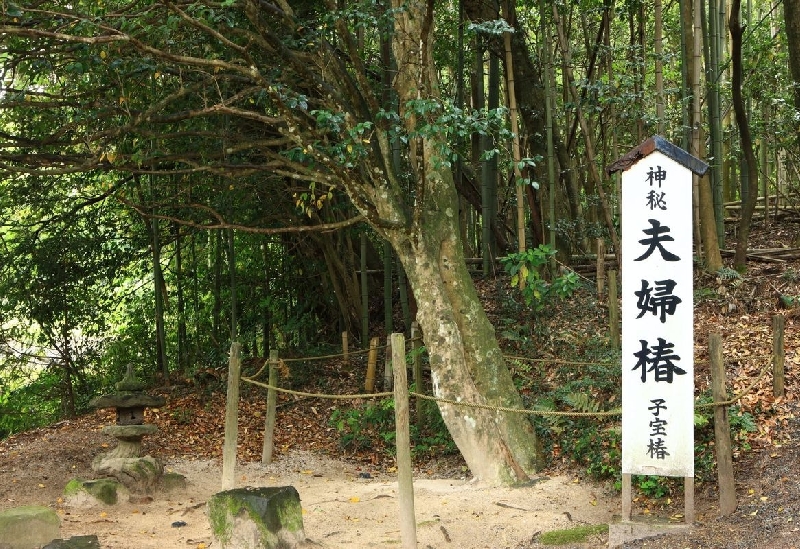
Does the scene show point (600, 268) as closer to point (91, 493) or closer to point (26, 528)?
point (91, 493)

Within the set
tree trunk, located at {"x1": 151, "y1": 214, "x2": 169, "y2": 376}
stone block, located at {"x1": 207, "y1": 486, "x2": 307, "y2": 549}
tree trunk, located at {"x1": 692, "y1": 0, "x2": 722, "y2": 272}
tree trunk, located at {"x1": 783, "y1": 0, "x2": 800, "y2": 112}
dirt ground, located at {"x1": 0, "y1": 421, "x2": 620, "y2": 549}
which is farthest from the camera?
tree trunk, located at {"x1": 151, "y1": 214, "x2": 169, "y2": 376}

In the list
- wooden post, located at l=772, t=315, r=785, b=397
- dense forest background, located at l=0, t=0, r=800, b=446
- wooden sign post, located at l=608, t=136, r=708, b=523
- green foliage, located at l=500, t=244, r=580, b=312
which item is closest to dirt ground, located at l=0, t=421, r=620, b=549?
wooden sign post, located at l=608, t=136, r=708, b=523

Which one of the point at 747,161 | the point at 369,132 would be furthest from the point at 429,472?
the point at 747,161

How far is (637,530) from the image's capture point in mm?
4570

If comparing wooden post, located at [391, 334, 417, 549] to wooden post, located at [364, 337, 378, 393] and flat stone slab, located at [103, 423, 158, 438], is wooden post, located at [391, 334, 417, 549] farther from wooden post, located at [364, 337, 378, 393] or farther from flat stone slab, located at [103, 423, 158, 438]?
wooden post, located at [364, 337, 378, 393]

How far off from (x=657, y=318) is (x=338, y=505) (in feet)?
8.82

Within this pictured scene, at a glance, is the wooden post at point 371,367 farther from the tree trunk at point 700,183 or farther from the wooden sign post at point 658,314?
the wooden sign post at point 658,314

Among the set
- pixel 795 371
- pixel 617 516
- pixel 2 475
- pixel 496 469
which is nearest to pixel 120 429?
pixel 2 475

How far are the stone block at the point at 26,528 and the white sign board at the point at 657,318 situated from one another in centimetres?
339

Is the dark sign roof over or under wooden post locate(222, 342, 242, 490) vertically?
over

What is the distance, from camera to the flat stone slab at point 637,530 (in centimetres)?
450

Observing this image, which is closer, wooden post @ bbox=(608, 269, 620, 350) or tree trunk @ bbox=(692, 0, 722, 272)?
wooden post @ bbox=(608, 269, 620, 350)

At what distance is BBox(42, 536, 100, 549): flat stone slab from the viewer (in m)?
4.36

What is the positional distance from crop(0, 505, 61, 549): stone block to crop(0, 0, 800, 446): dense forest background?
8.79ft
